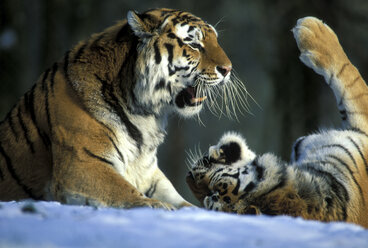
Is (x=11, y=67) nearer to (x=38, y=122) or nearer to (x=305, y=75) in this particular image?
(x=305, y=75)

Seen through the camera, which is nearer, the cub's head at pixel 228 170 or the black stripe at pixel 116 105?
the cub's head at pixel 228 170

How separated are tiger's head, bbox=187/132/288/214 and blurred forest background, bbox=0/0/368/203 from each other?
428cm

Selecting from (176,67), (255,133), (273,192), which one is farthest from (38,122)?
(255,133)

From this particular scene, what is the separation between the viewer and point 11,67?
6574 mm

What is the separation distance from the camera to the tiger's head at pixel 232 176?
7.11ft

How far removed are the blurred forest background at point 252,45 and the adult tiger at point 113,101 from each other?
4111 millimetres

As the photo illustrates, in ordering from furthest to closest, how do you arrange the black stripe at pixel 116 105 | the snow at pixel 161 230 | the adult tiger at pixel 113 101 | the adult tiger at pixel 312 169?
the black stripe at pixel 116 105, the adult tiger at pixel 113 101, the adult tiger at pixel 312 169, the snow at pixel 161 230

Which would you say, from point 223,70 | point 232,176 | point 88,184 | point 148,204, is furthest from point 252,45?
point 148,204

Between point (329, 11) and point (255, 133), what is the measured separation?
180cm

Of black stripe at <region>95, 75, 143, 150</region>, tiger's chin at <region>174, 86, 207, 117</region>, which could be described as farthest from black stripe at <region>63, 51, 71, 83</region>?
tiger's chin at <region>174, 86, 207, 117</region>

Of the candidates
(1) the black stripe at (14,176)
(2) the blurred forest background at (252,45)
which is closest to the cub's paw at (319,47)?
(1) the black stripe at (14,176)

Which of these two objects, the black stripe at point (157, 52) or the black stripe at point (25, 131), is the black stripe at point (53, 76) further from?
the black stripe at point (157, 52)

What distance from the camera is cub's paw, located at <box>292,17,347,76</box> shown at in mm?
2848

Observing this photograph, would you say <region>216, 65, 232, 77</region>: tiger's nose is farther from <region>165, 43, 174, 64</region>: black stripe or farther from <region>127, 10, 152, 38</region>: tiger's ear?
<region>127, 10, 152, 38</region>: tiger's ear
